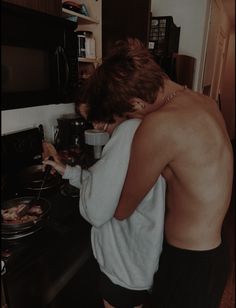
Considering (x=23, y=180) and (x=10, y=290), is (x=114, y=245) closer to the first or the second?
(x=10, y=290)

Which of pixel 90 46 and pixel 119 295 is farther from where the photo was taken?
pixel 90 46

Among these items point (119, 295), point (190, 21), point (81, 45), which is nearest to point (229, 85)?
point (190, 21)

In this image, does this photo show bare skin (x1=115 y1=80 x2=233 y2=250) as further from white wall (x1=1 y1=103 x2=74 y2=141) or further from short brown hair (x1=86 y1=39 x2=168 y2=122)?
white wall (x1=1 y1=103 x2=74 y2=141)

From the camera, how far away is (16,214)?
840mm

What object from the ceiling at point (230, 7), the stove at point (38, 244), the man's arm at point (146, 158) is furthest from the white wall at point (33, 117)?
the ceiling at point (230, 7)

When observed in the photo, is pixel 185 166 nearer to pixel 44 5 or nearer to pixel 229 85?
pixel 44 5

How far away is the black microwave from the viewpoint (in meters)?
0.77

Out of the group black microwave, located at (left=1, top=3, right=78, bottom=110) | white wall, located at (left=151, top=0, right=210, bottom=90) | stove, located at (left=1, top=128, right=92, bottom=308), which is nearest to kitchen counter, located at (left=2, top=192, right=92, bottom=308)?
stove, located at (left=1, top=128, right=92, bottom=308)

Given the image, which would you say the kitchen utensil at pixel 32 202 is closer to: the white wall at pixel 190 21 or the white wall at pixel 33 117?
the white wall at pixel 33 117

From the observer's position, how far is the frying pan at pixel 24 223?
0.75 meters

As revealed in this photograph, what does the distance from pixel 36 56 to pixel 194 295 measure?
3.19 feet

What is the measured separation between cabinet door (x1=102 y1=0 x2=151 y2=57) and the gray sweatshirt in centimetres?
75

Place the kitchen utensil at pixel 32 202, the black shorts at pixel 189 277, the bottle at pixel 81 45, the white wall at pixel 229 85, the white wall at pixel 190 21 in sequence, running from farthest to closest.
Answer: the white wall at pixel 229 85, the bottle at pixel 81 45, the white wall at pixel 190 21, the kitchen utensil at pixel 32 202, the black shorts at pixel 189 277

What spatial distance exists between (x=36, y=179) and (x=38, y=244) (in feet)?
1.27
